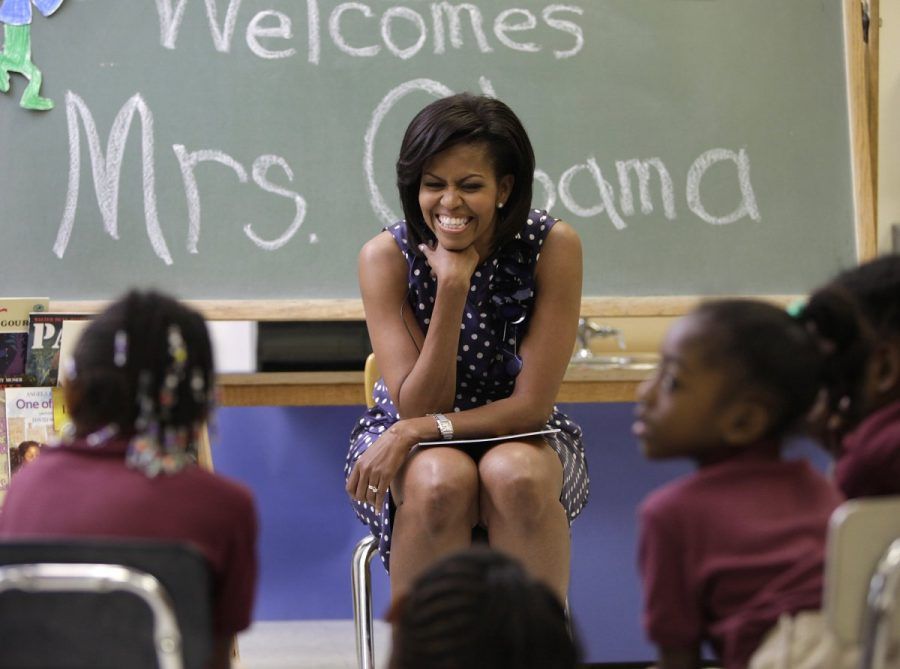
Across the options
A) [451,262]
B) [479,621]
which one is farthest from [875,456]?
[451,262]

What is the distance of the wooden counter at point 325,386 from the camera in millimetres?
2709

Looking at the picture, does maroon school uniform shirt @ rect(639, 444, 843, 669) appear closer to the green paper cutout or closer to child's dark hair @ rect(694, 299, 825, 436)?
Answer: child's dark hair @ rect(694, 299, 825, 436)

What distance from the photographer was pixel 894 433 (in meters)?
1.33

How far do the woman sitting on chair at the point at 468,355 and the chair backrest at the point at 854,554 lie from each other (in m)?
0.76

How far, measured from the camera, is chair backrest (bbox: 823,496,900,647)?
1.11 meters

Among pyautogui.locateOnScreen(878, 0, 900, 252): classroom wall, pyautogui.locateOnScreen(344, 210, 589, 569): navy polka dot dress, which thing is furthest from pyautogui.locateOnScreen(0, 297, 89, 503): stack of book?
pyautogui.locateOnScreen(878, 0, 900, 252): classroom wall

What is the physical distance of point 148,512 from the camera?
48.0 inches

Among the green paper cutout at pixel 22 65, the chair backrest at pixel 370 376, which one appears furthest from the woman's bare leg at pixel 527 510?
the green paper cutout at pixel 22 65

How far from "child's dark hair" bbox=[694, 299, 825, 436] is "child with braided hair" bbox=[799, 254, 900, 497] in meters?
0.13

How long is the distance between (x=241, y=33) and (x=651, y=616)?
5.88 ft

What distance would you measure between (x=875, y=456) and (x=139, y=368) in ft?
2.67

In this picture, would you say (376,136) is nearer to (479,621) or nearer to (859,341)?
(859,341)

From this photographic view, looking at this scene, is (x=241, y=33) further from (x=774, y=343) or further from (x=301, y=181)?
(x=774, y=343)

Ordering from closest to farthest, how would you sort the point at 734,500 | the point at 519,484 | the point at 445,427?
the point at 734,500 → the point at 519,484 → the point at 445,427
